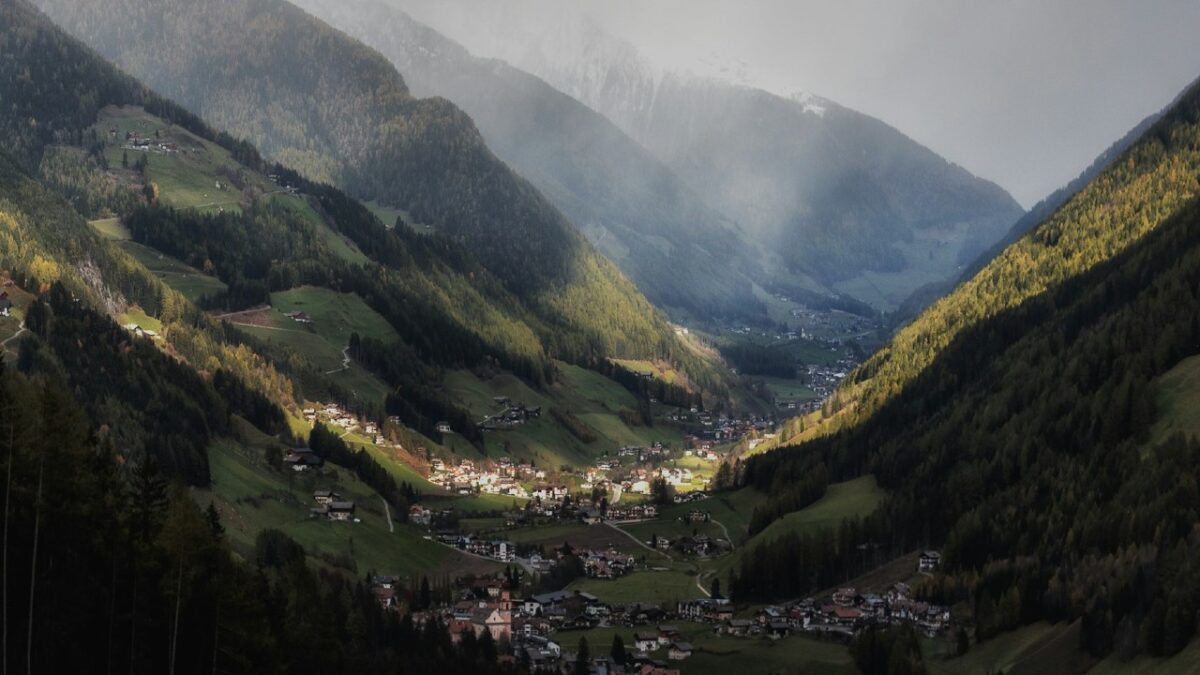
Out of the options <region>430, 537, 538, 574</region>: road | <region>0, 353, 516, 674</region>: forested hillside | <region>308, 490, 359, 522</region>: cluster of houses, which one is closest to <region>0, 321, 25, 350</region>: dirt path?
<region>308, 490, 359, 522</region>: cluster of houses

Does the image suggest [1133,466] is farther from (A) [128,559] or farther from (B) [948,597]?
(A) [128,559]

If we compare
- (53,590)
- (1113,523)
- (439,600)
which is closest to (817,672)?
(1113,523)

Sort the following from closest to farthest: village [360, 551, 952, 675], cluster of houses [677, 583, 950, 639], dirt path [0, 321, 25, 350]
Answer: village [360, 551, 952, 675] → cluster of houses [677, 583, 950, 639] → dirt path [0, 321, 25, 350]

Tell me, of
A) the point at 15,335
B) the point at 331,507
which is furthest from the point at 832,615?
the point at 15,335

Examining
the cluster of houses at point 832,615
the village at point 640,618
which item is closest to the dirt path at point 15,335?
the village at point 640,618

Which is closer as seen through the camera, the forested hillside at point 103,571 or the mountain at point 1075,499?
the forested hillside at point 103,571

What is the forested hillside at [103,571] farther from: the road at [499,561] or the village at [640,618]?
the road at [499,561]

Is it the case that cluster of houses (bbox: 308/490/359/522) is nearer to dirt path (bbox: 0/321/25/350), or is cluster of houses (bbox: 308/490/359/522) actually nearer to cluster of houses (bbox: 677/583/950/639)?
dirt path (bbox: 0/321/25/350)
